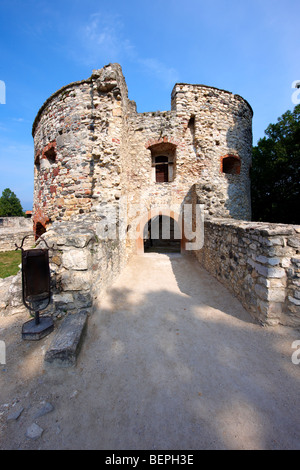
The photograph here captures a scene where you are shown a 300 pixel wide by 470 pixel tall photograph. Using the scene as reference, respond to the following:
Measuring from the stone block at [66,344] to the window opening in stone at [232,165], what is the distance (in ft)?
27.0

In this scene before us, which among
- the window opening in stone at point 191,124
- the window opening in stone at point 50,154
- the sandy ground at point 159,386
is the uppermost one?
the window opening in stone at point 191,124

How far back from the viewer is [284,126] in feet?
37.1

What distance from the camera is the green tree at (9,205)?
2944 cm

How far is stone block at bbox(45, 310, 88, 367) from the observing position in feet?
7.25

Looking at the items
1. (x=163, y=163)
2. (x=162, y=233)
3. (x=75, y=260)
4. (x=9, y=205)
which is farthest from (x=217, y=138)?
(x=9, y=205)

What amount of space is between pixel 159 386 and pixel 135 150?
7309 mm

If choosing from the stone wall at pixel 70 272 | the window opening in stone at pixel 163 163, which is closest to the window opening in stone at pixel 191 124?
the window opening in stone at pixel 163 163

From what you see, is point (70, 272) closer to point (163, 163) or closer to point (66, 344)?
point (66, 344)

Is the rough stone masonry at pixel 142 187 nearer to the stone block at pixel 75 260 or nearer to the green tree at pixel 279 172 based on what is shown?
the stone block at pixel 75 260

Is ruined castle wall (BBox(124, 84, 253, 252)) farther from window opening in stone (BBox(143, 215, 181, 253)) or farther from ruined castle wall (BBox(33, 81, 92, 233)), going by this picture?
window opening in stone (BBox(143, 215, 181, 253))

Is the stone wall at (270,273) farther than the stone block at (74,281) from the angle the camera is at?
No

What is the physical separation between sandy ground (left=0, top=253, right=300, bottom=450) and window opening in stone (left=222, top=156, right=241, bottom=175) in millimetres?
6660

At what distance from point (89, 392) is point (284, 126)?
1548 cm

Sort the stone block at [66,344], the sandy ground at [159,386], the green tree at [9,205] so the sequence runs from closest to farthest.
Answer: the sandy ground at [159,386], the stone block at [66,344], the green tree at [9,205]
